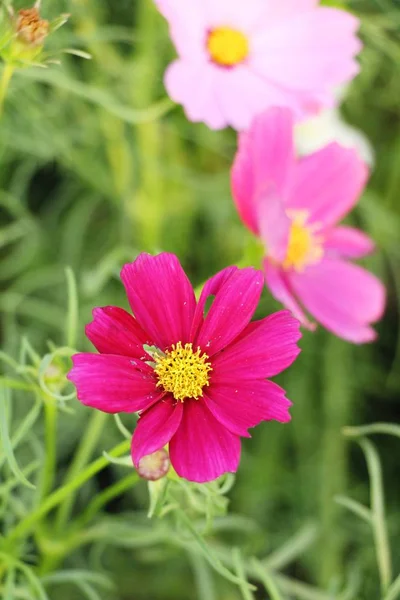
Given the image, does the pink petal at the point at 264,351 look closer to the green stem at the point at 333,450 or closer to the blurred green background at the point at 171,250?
the blurred green background at the point at 171,250

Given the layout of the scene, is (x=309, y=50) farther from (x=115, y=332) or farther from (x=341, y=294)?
(x=115, y=332)

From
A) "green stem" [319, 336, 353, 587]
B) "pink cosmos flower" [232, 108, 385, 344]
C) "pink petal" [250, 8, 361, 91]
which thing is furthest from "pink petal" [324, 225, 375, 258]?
"green stem" [319, 336, 353, 587]

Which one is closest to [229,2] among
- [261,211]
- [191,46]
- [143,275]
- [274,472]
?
[191,46]

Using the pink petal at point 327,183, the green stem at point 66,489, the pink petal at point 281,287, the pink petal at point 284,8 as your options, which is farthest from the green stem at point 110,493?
the pink petal at point 284,8

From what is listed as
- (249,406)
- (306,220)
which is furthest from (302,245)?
(249,406)

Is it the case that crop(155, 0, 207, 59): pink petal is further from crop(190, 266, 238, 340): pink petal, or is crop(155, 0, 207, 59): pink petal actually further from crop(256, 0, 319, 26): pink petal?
crop(190, 266, 238, 340): pink petal

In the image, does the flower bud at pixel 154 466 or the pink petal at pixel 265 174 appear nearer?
the flower bud at pixel 154 466

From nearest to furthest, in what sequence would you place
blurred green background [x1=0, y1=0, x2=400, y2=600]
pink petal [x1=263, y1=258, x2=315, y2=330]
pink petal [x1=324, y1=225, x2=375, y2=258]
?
pink petal [x1=263, y1=258, x2=315, y2=330], pink petal [x1=324, y1=225, x2=375, y2=258], blurred green background [x1=0, y1=0, x2=400, y2=600]
